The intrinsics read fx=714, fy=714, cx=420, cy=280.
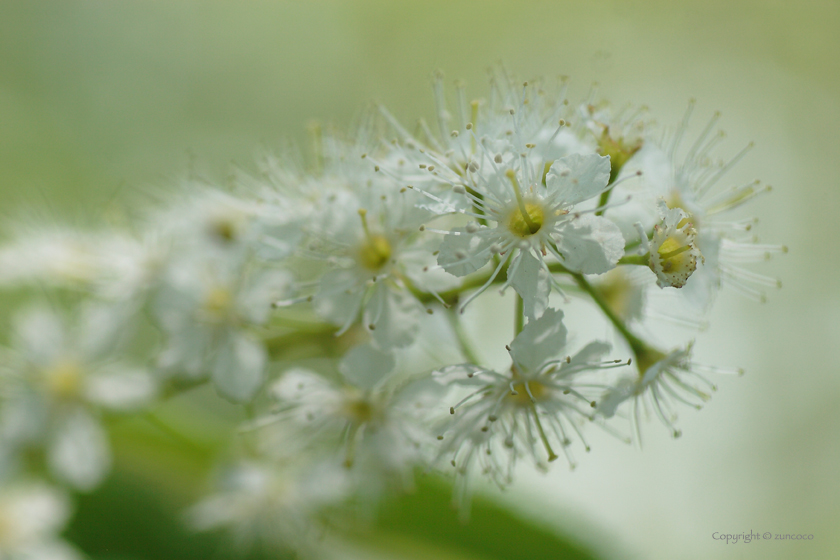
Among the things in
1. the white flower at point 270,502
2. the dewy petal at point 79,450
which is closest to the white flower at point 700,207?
the white flower at point 270,502

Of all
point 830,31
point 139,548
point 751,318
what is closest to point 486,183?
point 139,548

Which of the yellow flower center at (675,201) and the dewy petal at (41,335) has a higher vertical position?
the yellow flower center at (675,201)

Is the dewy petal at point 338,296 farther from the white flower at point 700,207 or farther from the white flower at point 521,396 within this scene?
the white flower at point 700,207

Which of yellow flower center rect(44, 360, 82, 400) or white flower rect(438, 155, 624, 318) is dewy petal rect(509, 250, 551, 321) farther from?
yellow flower center rect(44, 360, 82, 400)

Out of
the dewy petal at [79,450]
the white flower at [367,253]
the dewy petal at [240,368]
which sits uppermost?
the white flower at [367,253]

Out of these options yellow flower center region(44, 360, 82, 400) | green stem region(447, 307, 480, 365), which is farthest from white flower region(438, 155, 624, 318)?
yellow flower center region(44, 360, 82, 400)
